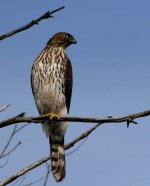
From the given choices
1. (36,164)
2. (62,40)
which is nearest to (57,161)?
(62,40)

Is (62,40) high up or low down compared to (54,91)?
up

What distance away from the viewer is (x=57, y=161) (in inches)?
295

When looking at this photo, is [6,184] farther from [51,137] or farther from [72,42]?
[72,42]

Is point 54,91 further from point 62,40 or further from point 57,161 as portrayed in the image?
point 62,40

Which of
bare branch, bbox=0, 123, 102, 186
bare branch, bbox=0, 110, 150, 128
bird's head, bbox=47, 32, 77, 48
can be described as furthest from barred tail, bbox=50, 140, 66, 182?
bare branch, bbox=0, 110, 150, 128

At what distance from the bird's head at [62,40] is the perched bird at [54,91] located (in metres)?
0.34

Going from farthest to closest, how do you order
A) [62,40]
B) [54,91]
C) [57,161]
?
[62,40]
[57,161]
[54,91]

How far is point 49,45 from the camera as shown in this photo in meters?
8.05

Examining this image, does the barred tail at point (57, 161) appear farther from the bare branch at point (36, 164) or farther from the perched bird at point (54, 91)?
the bare branch at point (36, 164)

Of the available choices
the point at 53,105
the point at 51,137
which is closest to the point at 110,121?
the point at 53,105

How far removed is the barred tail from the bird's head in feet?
4.90

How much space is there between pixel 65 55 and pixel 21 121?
3713 millimetres

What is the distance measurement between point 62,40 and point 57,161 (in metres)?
1.86

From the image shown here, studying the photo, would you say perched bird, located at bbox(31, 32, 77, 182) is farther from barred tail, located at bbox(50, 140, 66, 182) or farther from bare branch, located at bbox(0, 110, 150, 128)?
bare branch, located at bbox(0, 110, 150, 128)
